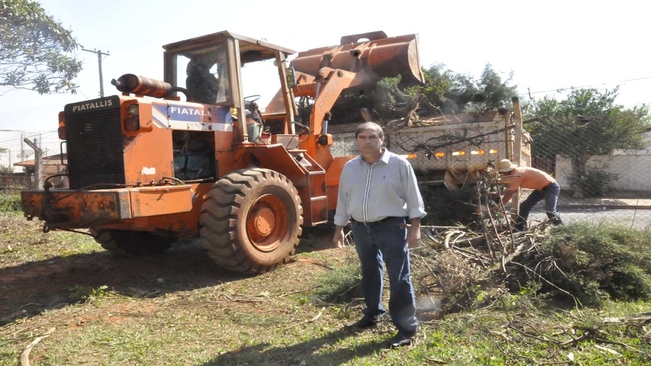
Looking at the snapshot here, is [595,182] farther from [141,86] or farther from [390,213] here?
[390,213]

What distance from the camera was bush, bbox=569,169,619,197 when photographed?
15930mm

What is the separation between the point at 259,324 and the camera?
4.40m

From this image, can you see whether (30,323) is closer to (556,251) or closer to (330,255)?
(330,255)

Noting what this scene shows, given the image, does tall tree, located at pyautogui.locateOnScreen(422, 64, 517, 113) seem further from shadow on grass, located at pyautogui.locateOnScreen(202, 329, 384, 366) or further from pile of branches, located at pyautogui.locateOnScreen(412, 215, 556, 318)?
shadow on grass, located at pyautogui.locateOnScreen(202, 329, 384, 366)

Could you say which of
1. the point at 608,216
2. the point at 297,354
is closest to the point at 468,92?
the point at 608,216

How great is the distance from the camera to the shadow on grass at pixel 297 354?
357 cm

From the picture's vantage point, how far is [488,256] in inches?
198

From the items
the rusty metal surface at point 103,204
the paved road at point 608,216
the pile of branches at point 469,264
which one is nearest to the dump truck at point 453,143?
the paved road at point 608,216

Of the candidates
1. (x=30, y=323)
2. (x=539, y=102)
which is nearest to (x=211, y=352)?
(x=30, y=323)

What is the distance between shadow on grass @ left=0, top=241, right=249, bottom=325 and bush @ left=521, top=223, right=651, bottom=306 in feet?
10.5

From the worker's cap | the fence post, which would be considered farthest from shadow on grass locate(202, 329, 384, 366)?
the fence post

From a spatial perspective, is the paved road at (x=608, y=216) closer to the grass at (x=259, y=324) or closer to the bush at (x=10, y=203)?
the grass at (x=259, y=324)

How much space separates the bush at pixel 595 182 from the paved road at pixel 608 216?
11.9ft

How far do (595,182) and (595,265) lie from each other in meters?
13.1
